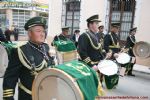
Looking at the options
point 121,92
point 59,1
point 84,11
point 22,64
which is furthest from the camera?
point 59,1

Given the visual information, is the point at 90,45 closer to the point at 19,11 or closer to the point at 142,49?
the point at 142,49

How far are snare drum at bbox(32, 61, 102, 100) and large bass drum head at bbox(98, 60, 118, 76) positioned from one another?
293 cm

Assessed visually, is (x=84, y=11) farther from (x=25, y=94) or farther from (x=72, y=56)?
(x=25, y=94)

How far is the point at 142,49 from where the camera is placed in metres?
8.95

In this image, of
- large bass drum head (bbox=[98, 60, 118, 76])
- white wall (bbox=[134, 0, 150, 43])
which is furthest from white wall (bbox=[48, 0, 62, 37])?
large bass drum head (bbox=[98, 60, 118, 76])

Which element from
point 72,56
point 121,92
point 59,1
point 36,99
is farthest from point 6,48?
point 59,1

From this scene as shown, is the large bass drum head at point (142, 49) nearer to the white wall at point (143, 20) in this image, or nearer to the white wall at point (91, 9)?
the white wall at point (143, 20)

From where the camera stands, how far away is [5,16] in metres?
34.6

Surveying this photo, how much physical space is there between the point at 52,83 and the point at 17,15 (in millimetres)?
33321

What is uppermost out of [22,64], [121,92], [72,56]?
[22,64]

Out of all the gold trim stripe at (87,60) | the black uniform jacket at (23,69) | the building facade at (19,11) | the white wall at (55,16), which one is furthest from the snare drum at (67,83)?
the building facade at (19,11)

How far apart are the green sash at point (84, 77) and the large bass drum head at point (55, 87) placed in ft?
0.14

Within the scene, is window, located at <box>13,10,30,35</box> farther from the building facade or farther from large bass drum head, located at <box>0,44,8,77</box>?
large bass drum head, located at <box>0,44,8,77</box>

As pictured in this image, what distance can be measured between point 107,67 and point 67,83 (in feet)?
11.1
